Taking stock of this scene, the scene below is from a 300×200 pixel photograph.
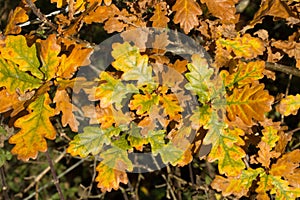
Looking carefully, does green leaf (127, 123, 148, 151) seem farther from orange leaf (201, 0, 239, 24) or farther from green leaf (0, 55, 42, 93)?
orange leaf (201, 0, 239, 24)

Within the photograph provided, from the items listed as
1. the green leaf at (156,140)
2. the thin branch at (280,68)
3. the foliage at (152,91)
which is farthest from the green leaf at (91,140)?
the thin branch at (280,68)

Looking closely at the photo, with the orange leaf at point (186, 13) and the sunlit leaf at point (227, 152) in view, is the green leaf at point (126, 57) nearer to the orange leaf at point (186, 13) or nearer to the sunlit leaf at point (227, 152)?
the orange leaf at point (186, 13)

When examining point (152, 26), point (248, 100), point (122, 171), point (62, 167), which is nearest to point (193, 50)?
point (152, 26)

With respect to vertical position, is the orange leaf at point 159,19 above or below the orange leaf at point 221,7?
below

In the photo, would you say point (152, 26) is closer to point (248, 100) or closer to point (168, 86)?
point (168, 86)

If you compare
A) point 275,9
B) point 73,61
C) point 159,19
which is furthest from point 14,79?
point 275,9
